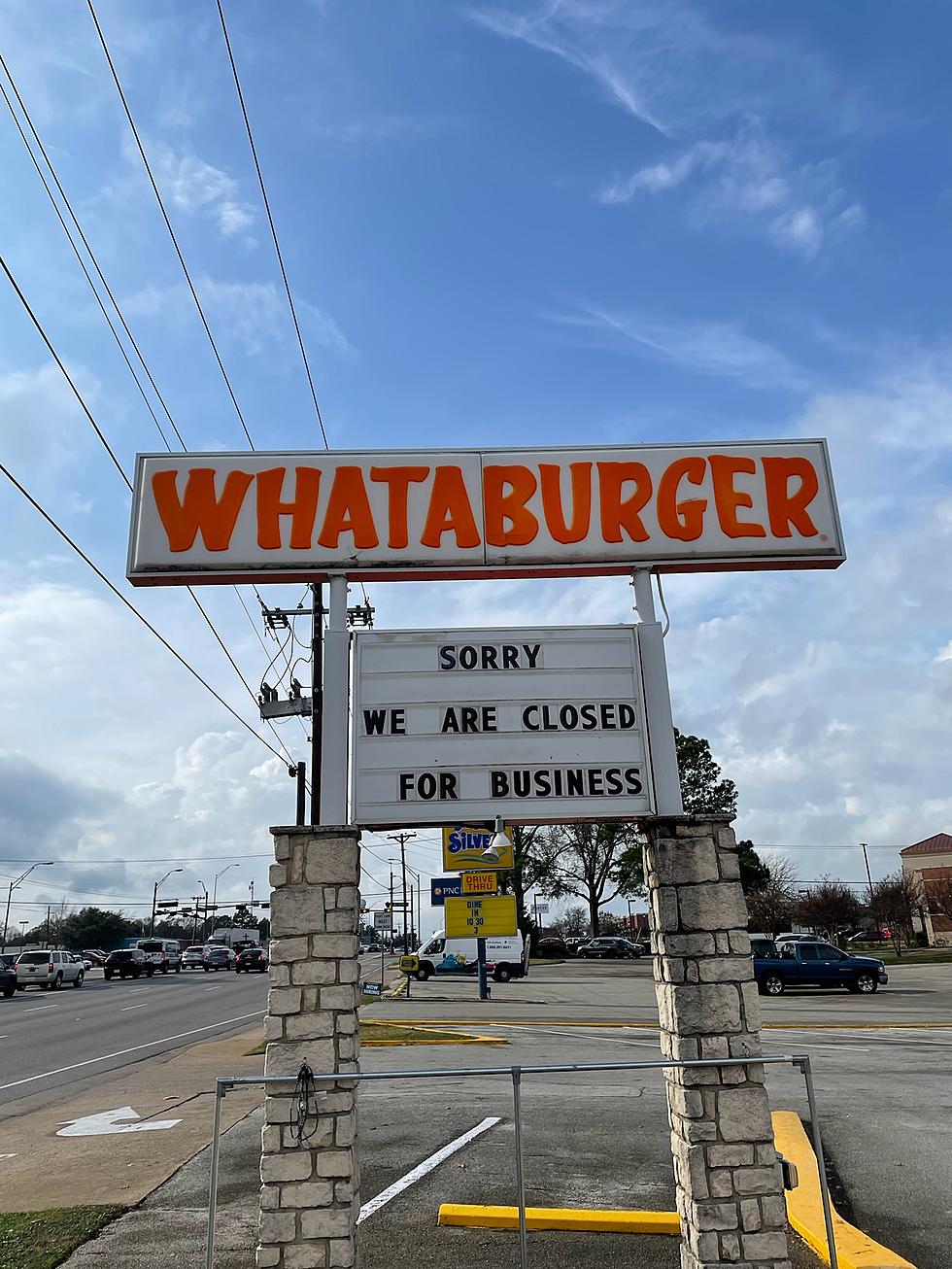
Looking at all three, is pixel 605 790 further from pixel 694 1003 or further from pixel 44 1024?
pixel 44 1024

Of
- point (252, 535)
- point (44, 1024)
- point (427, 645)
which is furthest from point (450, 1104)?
point (44, 1024)

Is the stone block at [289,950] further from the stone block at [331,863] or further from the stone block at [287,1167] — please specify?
the stone block at [287,1167]

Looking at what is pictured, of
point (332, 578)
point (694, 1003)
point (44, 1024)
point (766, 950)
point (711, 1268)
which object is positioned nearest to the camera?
point (711, 1268)

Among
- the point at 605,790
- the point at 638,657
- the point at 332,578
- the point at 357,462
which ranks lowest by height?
the point at 605,790

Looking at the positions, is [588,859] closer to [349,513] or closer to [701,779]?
[701,779]

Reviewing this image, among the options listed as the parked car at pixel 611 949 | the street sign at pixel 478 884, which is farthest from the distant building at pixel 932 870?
the street sign at pixel 478 884

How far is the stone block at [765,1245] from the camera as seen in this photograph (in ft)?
19.3

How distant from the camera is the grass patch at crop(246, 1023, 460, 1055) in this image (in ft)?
57.6

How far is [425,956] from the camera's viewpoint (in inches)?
1507

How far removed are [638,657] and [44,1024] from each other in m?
22.4

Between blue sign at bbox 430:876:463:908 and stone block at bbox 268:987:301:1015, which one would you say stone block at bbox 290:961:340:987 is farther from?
blue sign at bbox 430:876:463:908

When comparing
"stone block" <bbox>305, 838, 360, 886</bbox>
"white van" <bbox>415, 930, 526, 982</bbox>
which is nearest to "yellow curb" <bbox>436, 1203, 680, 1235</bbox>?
"stone block" <bbox>305, 838, 360, 886</bbox>

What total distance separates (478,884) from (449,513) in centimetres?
2282

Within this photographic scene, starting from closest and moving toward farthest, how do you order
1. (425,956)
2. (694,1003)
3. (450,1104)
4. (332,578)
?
(694,1003)
(332,578)
(450,1104)
(425,956)
